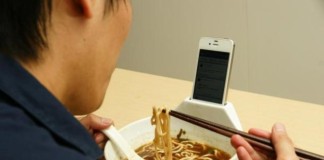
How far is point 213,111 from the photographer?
0.94 m

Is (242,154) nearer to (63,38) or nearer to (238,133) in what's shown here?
(238,133)

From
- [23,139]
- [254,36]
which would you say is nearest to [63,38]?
[23,139]

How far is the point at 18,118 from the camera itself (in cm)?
46

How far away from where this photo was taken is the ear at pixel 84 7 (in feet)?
1.64

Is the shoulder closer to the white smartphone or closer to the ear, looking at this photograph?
the ear

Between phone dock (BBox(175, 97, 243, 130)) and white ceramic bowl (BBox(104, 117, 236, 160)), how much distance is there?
36 mm

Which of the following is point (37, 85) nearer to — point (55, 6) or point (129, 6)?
point (55, 6)

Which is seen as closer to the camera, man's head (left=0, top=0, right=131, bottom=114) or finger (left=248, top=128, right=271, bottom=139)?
man's head (left=0, top=0, right=131, bottom=114)

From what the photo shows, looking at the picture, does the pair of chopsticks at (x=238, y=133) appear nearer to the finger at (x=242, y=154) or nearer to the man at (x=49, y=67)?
the finger at (x=242, y=154)

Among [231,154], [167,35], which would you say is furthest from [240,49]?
[231,154]

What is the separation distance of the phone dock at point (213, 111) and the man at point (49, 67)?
0.40 metres

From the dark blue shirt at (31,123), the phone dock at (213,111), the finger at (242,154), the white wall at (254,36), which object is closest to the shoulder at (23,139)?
the dark blue shirt at (31,123)

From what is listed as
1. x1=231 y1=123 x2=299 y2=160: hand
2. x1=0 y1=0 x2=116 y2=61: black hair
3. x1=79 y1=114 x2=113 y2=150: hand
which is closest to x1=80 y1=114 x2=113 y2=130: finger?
x1=79 y1=114 x2=113 y2=150: hand

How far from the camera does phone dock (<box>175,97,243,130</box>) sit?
91 centimetres
